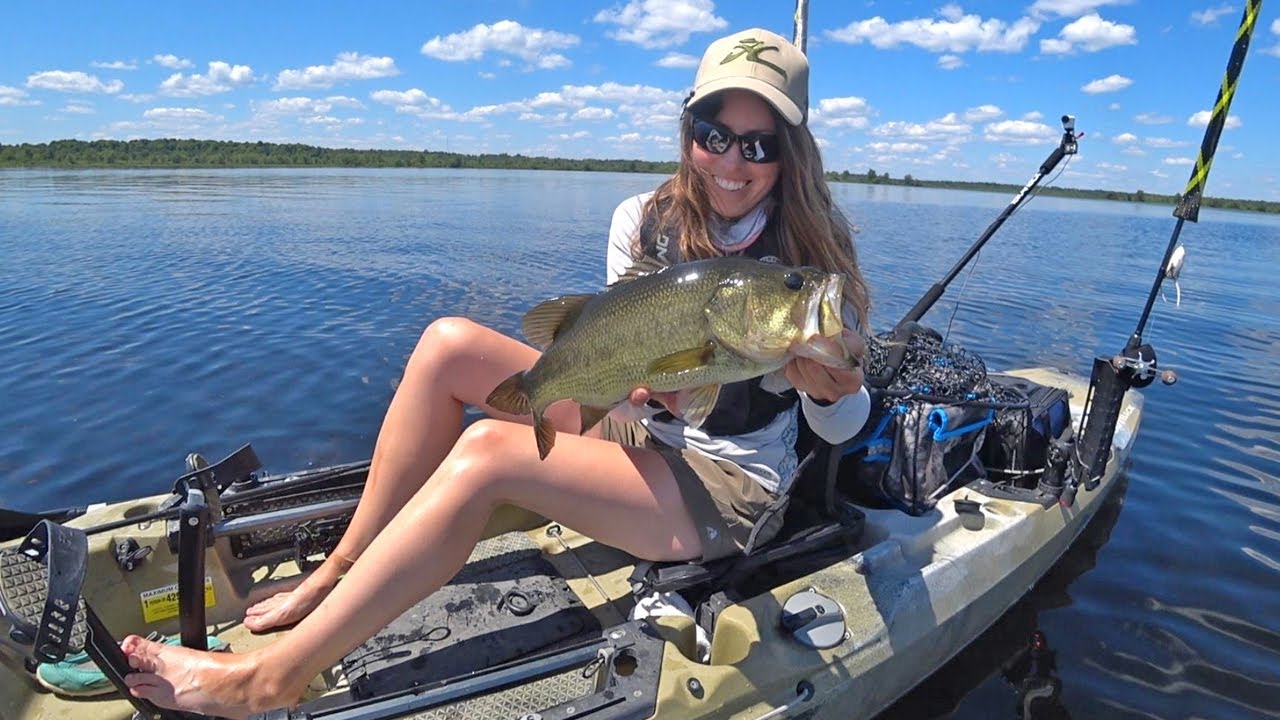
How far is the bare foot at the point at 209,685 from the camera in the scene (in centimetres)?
247

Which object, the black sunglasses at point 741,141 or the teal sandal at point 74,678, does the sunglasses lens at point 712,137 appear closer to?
the black sunglasses at point 741,141

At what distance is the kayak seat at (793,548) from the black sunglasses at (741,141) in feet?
3.79

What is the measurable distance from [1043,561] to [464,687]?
387cm

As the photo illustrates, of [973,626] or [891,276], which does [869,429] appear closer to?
[973,626]

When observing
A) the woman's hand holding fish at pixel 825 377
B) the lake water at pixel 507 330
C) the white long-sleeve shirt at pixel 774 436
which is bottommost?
the lake water at pixel 507 330

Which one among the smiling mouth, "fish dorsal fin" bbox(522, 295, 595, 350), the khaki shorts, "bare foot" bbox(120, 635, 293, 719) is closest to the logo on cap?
→ the smiling mouth

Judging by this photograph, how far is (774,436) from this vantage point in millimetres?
2982

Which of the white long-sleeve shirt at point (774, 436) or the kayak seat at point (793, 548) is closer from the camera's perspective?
the white long-sleeve shirt at point (774, 436)

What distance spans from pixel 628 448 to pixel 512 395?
604mm

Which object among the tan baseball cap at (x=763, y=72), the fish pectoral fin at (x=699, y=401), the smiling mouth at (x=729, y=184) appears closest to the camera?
the fish pectoral fin at (x=699, y=401)

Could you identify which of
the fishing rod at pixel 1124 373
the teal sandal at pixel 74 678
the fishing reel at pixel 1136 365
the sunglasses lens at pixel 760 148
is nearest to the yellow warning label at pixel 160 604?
the teal sandal at pixel 74 678

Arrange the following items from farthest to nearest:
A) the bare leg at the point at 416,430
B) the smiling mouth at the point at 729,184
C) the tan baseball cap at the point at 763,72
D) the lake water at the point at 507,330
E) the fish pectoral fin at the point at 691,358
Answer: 1. the lake water at the point at 507,330
2. the bare leg at the point at 416,430
3. the smiling mouth at the point at 729,184
4. the tan baseball cap at the point at 763,72
5. the fish pectoral fin at the point at 691,358

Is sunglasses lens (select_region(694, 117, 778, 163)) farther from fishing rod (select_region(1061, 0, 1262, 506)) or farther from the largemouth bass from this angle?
fishing rod (select_region(1061, 0, 1262, 506))

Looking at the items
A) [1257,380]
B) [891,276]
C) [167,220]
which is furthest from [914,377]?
[167,220]
